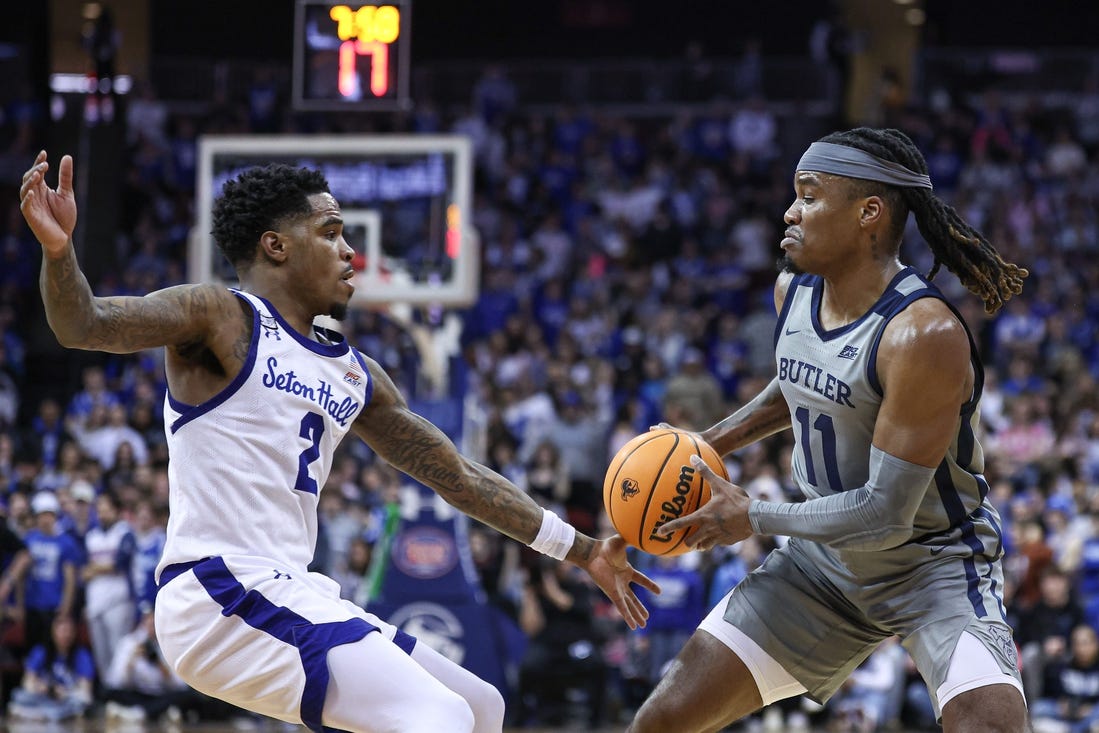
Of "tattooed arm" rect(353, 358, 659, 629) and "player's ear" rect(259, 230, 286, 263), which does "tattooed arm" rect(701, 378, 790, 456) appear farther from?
"player's ear" rect(259, 230, 286, 263)

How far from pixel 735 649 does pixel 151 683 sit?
7338 millimetres

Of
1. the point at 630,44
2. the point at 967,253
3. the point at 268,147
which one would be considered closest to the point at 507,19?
the point at 630,44

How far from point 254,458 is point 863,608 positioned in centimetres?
189

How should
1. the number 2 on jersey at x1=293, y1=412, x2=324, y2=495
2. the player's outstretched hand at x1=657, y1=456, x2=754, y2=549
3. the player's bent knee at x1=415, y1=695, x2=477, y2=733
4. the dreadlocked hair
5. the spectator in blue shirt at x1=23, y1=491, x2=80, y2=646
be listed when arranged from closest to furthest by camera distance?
the player's bent knee at x1=415, y1=695, x2=477, y2=733 → the number 2 on jersey at x1=293, y1=412, x2=324, y2=495 → the player's outstretched hand at x1=657, y1=456, x2=754, y2=549 → the dreadlocked hair → the spectator in blue shirt at x1=23, y1=491, x2=80, y2=646

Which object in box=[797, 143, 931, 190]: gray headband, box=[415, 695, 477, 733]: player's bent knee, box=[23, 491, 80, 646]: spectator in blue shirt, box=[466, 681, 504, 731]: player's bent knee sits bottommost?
box=[23, 491, 80, 646]: spectator in blue shirt

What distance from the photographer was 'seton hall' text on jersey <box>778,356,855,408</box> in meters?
4.25

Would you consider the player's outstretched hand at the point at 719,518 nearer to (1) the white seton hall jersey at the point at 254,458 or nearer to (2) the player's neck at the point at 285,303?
(1) the white seton hall jersey at the point at 254,458

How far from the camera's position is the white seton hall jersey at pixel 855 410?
165 inches

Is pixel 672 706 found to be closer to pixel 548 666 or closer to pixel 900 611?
pixel 900 611

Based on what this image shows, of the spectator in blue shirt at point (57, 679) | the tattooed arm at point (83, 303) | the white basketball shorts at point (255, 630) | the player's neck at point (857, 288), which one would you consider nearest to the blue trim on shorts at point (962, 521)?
the player's neck at point (857, 288)

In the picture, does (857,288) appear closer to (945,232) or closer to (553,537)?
(945,232)

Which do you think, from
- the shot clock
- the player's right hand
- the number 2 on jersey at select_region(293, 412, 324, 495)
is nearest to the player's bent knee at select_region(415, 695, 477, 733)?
the number 2 on jersey at select_region(293, 412, 324, 495)

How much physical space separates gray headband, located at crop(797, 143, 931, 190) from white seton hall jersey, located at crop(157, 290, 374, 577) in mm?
1645

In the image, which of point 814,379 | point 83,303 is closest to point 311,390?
point 83,303
